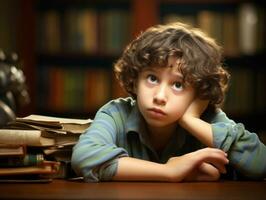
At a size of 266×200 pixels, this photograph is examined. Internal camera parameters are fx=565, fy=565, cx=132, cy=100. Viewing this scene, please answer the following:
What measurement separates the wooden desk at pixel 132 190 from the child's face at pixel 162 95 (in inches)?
5.8

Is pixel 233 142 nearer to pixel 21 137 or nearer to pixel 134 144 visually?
pixel 134 144

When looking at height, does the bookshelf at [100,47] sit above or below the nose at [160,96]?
below

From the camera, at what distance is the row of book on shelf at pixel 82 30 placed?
2893 mm

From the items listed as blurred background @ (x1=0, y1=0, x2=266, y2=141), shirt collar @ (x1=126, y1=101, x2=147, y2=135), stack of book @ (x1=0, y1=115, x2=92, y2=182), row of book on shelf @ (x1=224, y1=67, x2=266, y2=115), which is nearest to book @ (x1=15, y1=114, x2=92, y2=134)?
stack of book @ (x1=0, y1=115, x2=92, y2=182)

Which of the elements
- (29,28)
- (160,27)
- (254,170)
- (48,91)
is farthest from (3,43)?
(254,170)

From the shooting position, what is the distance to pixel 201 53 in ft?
3.99

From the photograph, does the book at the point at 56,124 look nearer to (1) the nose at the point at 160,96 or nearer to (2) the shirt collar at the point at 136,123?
(2) the shirt collar at the point at 136,123

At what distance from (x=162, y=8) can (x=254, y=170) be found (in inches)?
70.3

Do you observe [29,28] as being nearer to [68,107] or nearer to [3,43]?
[3,43]

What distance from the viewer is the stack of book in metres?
1.10

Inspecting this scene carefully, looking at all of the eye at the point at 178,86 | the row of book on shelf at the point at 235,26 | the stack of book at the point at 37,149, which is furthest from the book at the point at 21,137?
the row of book on shelf at the point at 235,26

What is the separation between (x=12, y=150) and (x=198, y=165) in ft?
1.21

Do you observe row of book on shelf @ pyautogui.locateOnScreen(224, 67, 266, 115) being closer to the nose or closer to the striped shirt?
the striped shirt

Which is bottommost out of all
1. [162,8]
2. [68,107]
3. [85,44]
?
[68,107]
